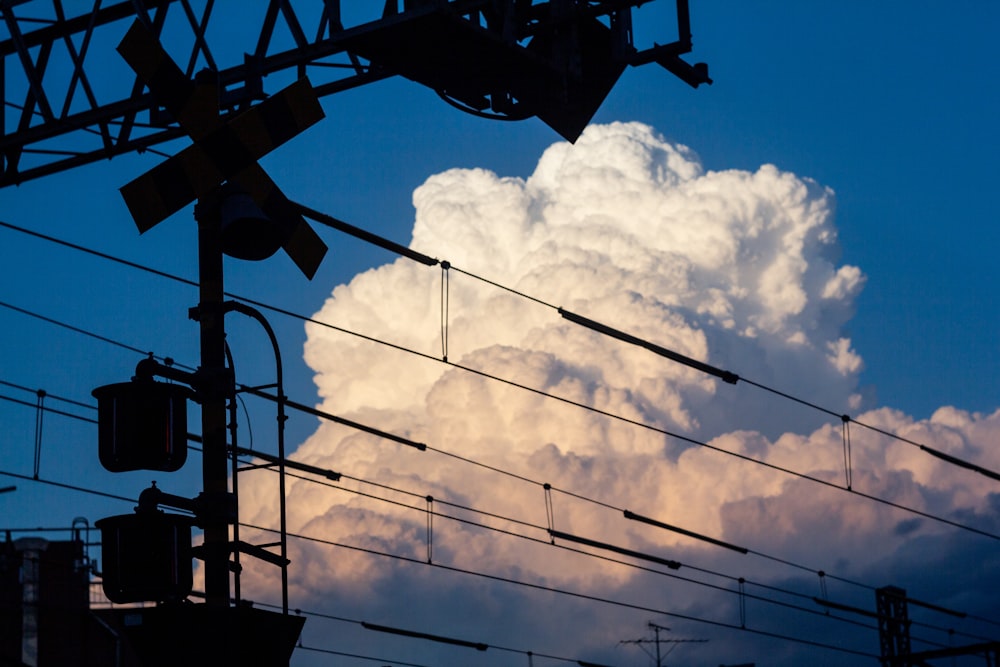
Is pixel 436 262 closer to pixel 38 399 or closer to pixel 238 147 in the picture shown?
pixel 38 399

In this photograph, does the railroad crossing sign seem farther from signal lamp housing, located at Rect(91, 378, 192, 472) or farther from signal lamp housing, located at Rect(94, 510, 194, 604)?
signal lamp housing, located at Rect(94, 510, 194, 604)

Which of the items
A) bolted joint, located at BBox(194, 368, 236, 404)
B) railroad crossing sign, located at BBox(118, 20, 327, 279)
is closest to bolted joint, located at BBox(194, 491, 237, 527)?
bolted joint, located at BBox(194, 368, 236, 404)

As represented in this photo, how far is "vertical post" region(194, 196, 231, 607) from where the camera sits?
8.34 m

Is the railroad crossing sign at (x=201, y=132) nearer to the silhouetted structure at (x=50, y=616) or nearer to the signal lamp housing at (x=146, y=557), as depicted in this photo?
the signal lamp housing at (x=146, y=557)

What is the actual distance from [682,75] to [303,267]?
510cm

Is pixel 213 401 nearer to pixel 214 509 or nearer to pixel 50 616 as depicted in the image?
pixel 214 509

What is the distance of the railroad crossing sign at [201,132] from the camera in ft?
27.5

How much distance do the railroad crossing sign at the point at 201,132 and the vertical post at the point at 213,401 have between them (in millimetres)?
410

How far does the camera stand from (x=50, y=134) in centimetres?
1388

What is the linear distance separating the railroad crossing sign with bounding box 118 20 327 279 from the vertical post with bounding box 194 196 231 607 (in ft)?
1.35

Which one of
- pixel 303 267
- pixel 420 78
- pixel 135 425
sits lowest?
pixel 135 425

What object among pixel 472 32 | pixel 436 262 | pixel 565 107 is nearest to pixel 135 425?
pixel 472 32

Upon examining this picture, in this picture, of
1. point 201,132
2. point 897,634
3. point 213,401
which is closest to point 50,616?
point 897,634

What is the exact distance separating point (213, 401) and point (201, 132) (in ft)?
5.04
